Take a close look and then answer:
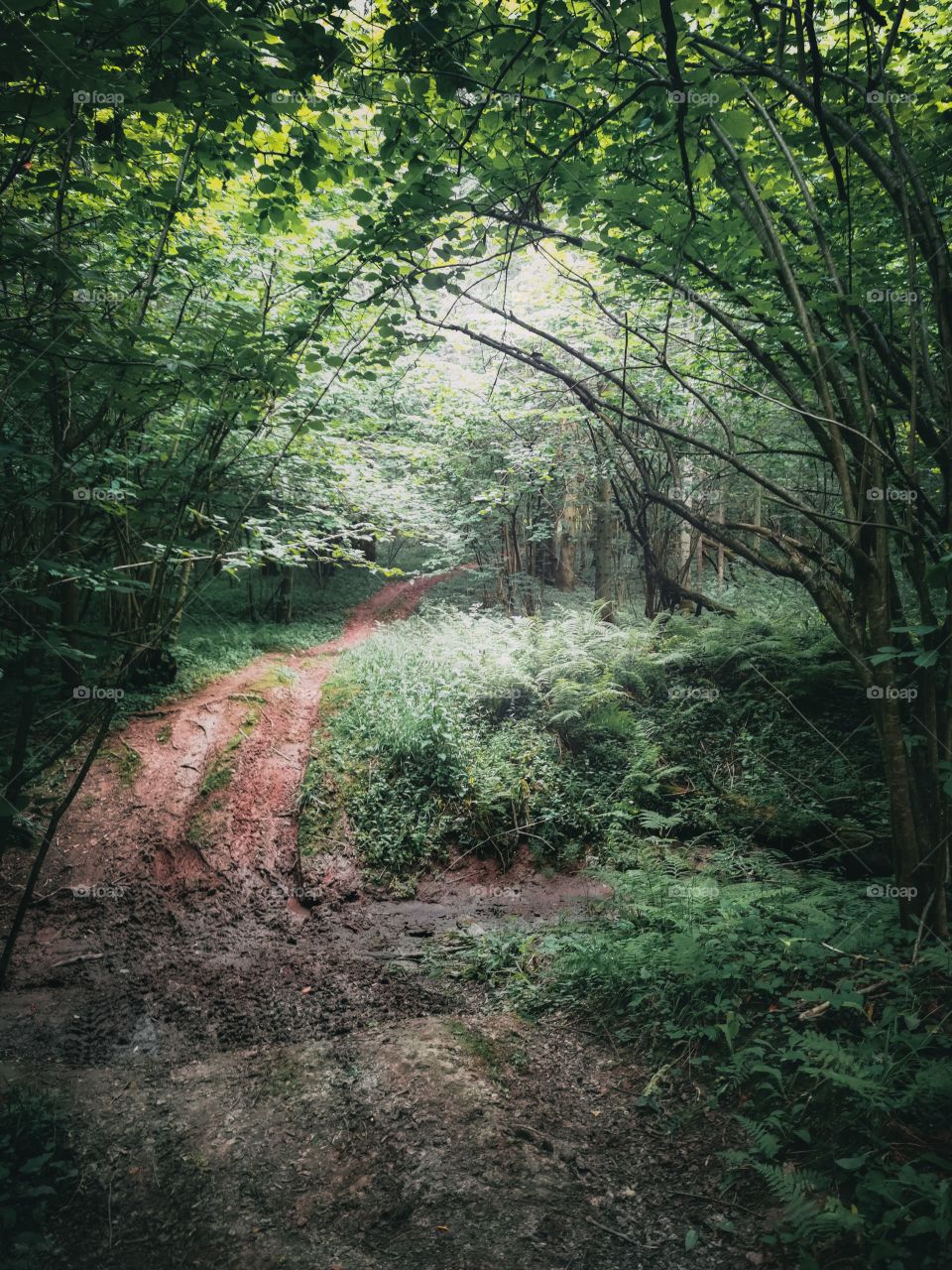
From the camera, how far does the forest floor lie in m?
2.84

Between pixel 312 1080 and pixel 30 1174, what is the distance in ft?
4.91

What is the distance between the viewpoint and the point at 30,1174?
10.1ft

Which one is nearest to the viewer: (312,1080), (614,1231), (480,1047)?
(614,1231)

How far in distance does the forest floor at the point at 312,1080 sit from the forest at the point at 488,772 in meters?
0.03

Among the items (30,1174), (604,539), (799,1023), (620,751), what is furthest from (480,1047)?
(604,539)

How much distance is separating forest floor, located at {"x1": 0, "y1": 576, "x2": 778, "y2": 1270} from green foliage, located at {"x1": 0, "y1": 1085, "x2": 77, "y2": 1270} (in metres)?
0.09

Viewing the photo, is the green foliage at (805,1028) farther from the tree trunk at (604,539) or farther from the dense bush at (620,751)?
the tree trunk at (604,539)

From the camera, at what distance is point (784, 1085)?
316 centimetres

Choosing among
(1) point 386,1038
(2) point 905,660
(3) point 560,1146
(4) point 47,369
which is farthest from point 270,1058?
(2) point 905,660

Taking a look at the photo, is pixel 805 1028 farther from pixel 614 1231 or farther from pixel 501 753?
pixel 501 753

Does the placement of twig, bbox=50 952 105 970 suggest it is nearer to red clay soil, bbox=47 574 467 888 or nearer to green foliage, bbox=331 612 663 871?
red clay soil, bbox=47 574 467 888

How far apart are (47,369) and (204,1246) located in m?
4.27

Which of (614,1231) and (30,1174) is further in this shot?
(30,1174)

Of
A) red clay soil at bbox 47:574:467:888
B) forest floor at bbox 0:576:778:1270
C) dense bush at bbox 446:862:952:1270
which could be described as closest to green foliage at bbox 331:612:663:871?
forest floor at bbox 0:576:778:1270
